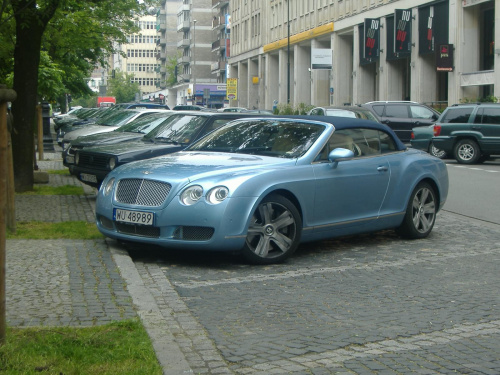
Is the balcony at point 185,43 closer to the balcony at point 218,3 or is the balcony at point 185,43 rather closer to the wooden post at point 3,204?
the balcony at point 218,3

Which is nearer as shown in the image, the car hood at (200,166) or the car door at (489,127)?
the car hood at (200,166)

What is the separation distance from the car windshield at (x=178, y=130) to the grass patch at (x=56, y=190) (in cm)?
181

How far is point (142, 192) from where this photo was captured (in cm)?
854

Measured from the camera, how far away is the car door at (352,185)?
9055mm

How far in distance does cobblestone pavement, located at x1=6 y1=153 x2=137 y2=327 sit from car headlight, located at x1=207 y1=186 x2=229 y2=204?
1.08 m

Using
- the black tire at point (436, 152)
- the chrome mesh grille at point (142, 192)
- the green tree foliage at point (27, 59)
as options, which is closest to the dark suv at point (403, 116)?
the black tire at point (436, 152)

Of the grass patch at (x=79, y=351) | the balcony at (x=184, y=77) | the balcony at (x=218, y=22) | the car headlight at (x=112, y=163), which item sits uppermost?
the balcony at (x=218, y=22)

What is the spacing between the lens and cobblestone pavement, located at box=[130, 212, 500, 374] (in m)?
5.13

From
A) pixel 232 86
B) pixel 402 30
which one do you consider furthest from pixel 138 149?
pixel 232 86

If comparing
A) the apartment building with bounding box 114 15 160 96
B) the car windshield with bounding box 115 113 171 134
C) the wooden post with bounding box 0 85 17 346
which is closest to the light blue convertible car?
the wooden post with bounding box 0 85 17 346

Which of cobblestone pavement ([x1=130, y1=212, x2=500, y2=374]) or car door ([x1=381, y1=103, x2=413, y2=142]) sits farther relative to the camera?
car door ([x1=381, y1=103, x2=413, y2=142])

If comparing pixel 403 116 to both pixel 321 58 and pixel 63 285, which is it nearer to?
pixel 63 285

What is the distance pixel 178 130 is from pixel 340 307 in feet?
26.7

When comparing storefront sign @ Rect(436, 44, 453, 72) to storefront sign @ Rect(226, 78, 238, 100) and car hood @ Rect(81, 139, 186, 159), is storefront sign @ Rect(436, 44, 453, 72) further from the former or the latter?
storefront sign @ Rect(226, 78, 238, 100)
